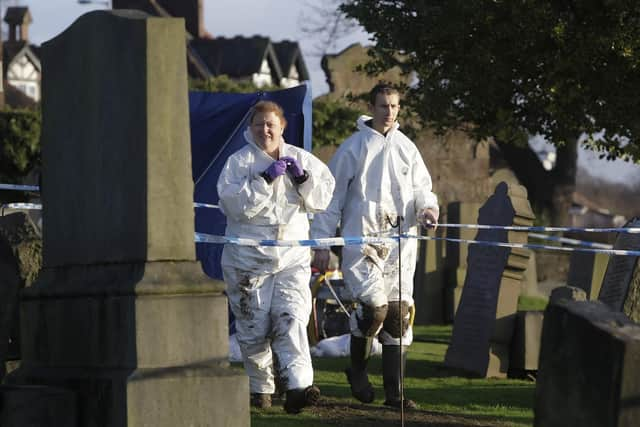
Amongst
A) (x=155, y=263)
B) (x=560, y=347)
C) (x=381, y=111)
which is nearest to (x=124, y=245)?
(x=155, y=263)

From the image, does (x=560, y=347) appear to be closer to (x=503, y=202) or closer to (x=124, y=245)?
(x=124, y=245)

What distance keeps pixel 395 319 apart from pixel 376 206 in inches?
28.5

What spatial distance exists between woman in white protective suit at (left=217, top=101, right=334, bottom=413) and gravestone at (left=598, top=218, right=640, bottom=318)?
1.85 metres

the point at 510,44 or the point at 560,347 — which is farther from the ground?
the point at 510,44

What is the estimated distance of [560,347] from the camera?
19.8 feet

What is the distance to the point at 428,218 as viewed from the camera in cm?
984

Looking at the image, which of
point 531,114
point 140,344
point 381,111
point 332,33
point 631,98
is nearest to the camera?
point 140,344

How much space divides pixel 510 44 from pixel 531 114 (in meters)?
2.03

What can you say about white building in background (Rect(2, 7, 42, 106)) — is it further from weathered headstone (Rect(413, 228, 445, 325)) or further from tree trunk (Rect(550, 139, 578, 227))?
weathered headstone (Rect(413, 228, 445, 325))

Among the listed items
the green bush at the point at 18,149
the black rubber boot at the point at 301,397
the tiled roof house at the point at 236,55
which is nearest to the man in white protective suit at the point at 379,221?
the black rubber boot at the point at 301,397

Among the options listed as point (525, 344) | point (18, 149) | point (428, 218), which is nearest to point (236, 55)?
point (18, 149)

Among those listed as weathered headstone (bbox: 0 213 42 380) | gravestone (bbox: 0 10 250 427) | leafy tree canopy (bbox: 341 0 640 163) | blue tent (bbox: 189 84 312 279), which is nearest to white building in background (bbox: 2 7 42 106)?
leafy tree canopy (bbox: 341 0 640 163)

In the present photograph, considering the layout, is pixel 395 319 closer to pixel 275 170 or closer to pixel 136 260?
pixel 275 170

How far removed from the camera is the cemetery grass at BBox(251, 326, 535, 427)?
8945 millimetres
